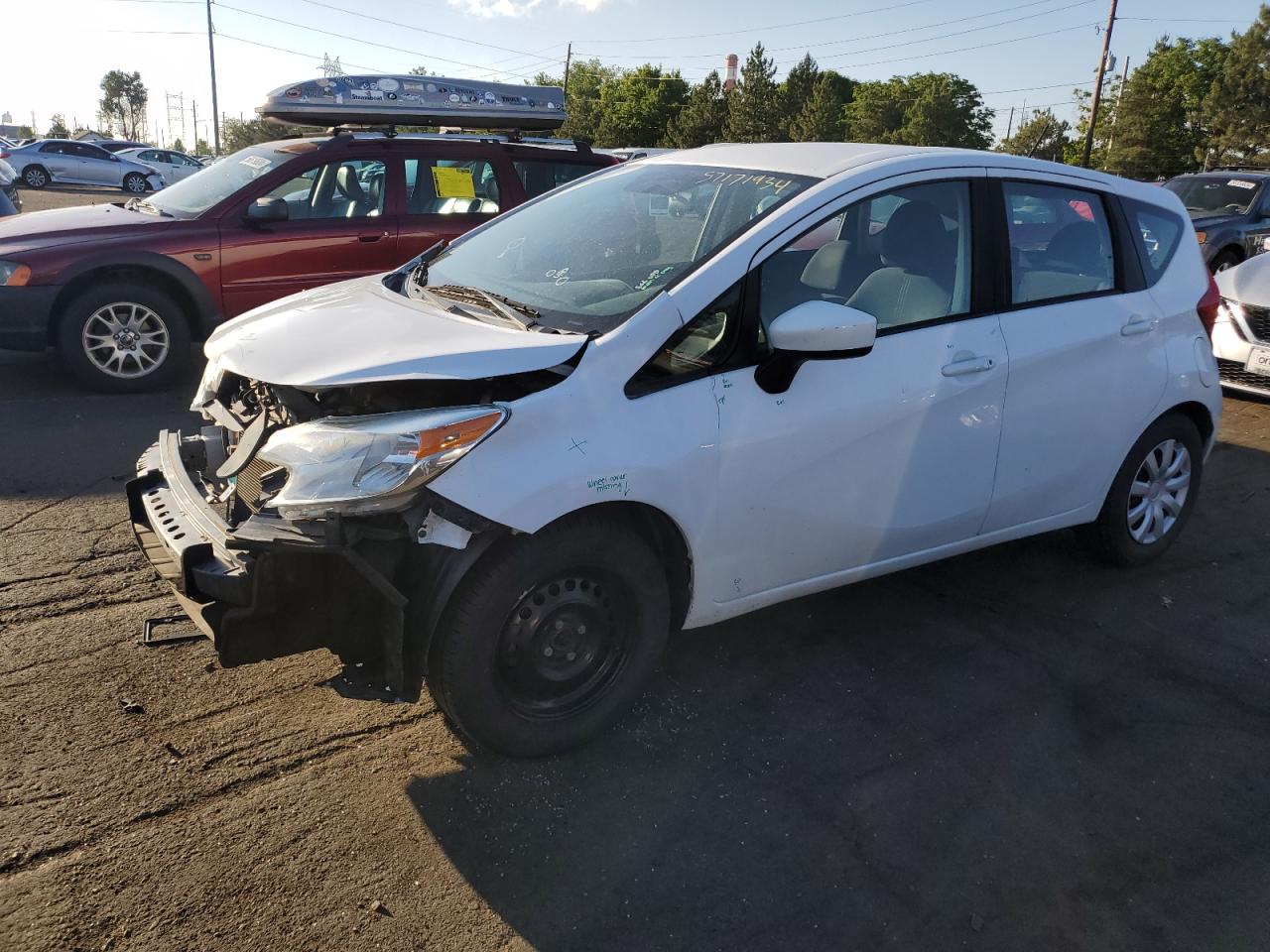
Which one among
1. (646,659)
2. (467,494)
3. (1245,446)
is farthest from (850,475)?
(1245,446)

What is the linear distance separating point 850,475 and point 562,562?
3.60 ft

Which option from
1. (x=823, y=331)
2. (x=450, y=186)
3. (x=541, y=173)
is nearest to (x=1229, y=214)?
(x=541, y=173)

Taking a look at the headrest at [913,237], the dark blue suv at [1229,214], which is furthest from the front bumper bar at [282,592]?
the dark blue suv at [1229,214]

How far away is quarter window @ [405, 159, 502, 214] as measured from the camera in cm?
750

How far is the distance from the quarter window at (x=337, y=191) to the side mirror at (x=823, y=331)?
205 inches

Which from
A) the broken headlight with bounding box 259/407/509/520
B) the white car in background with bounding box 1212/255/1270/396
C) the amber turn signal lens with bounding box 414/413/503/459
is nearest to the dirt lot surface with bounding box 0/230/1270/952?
the broken headlight with bounding box 259/407/509/520

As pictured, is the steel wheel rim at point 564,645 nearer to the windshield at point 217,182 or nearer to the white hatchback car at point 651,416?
the white hatchback car at point 651,416

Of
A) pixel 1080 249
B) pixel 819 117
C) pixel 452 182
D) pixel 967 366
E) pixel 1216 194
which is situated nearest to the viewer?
pixel 967 366

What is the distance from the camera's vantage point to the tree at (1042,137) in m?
63.1

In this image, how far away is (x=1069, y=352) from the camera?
3898mm

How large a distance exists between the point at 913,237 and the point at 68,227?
19.0 ft

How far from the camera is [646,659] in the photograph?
10.3 ft

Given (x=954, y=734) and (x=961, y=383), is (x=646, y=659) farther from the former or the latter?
(x=961, y=383)

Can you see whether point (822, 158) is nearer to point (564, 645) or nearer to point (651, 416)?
point (651, 416)
